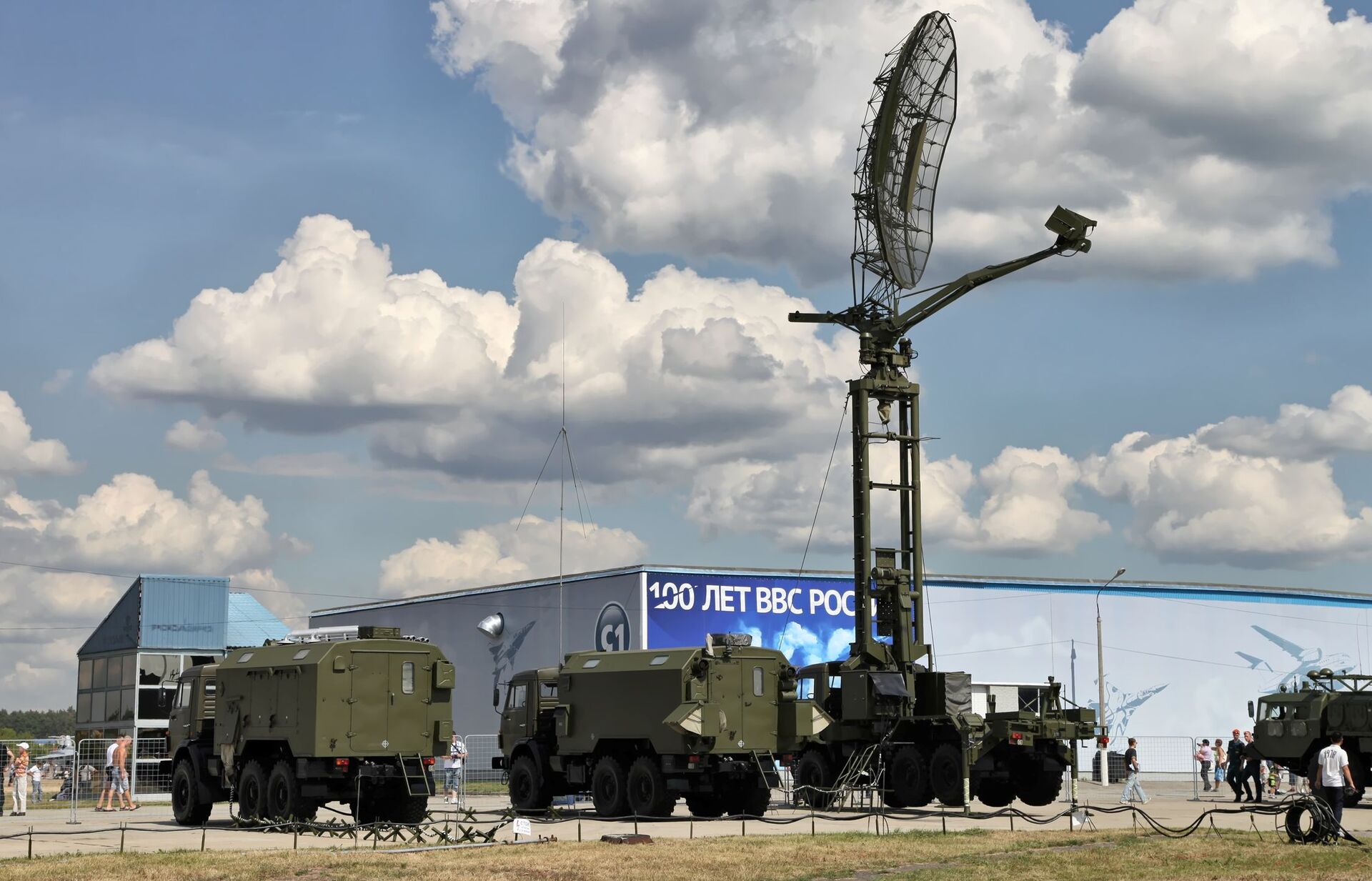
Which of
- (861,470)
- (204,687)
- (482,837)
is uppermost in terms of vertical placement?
(861,470)

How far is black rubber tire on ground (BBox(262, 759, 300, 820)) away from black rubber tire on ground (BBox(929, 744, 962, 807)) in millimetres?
11531

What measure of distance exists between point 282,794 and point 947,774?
11.8 meters

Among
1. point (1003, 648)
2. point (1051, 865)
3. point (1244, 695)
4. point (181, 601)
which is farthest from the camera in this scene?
point (1244, 695)

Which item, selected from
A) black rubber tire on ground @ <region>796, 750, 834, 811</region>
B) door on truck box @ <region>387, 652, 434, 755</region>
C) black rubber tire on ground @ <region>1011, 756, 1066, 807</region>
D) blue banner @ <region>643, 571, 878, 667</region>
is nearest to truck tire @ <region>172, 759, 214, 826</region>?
door on truck box @ <region>387, 652, 434, 755</region>

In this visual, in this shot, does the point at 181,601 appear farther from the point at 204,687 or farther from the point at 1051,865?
the point at 1051,865

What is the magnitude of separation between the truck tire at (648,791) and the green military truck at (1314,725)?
1456 cm

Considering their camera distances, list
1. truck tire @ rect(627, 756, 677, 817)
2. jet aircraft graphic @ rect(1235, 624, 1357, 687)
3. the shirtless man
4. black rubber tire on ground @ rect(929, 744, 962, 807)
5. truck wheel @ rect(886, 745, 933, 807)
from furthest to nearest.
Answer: jet aircraft graphic @ rect(1235, 624, 1357, 687)
the shirtless man
truck wheel @ rect(886, 745, 933, 807)
black rubber tire on ground @ rect(929, 744, 962, 807)
truck tire @ rect(627, 756, 677, 817)

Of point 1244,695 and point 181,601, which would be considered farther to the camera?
point 1244,695

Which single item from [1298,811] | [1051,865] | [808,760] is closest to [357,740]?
[808,760]

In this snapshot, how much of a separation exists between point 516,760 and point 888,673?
7366mm

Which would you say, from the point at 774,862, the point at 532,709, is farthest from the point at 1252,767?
the point at 774,862

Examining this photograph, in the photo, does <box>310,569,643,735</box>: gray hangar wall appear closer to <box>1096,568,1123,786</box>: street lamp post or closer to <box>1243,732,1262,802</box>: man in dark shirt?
<box>1096,568,1123,786</box>: street lamp post

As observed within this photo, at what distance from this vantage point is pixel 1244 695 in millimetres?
61375

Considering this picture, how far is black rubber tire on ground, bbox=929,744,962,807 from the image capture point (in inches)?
1163
